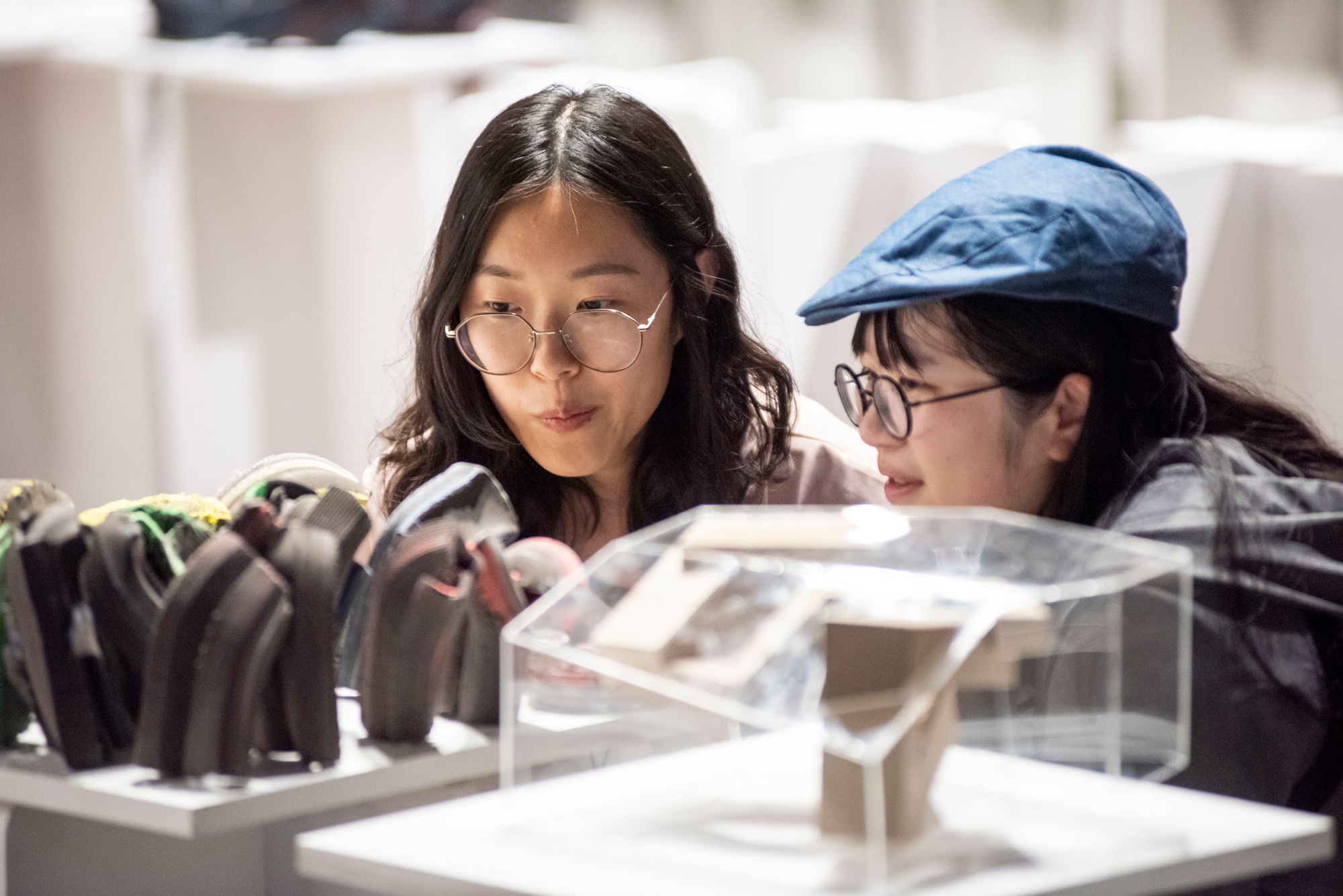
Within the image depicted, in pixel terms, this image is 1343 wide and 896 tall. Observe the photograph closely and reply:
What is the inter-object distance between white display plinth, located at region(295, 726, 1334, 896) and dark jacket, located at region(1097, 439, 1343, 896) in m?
0.25

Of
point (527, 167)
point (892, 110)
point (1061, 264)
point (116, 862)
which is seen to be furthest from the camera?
point (892, 110)

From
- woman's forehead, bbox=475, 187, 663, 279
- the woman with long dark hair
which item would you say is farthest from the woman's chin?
woman's forehead, bbox=475, 187, 663, 279

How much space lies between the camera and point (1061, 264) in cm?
116

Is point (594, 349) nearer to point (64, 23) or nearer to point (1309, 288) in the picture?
point (1309, 288)

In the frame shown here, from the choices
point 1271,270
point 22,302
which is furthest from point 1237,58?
point 22,302

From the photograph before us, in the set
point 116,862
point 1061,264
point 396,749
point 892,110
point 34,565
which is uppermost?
point 892,110

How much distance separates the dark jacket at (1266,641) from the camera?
95cm

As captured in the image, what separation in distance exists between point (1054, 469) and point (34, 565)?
84 cm

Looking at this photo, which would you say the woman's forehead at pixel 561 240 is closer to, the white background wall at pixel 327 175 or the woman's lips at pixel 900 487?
the woman's lips at pixel 900 487

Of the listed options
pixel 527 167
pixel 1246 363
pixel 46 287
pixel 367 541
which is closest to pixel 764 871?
pixel 367 541

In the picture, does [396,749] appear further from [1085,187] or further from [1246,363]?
[1246,363]

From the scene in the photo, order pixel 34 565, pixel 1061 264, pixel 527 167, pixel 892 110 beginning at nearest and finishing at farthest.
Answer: pixel 34 565, pixel 1061 264, pixel 527 167, pixel 892 110

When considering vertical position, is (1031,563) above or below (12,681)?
above

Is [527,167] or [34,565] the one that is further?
[527,167]
